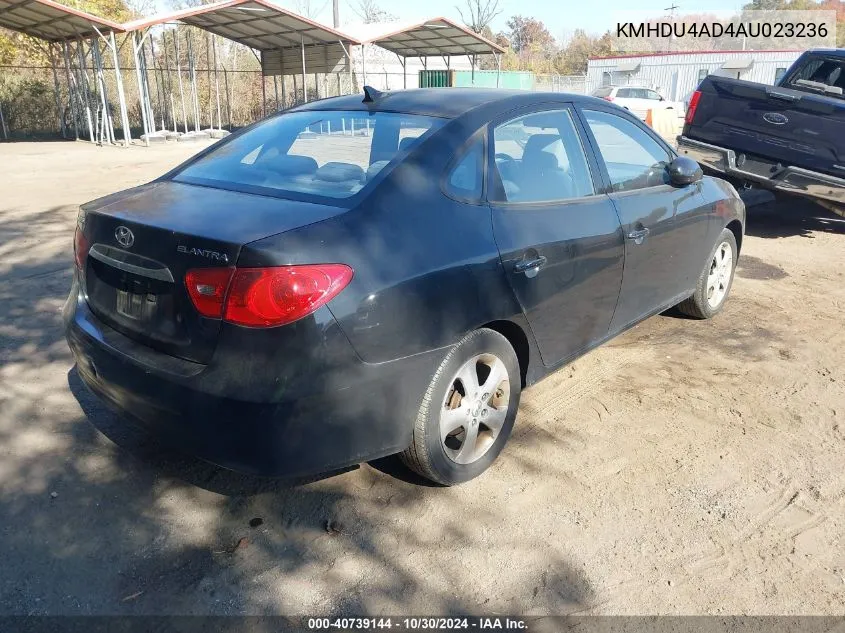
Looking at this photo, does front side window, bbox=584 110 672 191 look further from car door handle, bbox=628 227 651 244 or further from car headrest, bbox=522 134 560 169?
car headrest, bbox=522 134 560 169

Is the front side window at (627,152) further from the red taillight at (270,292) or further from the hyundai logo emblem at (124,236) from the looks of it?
the hyundai logo emblem at (124,236)

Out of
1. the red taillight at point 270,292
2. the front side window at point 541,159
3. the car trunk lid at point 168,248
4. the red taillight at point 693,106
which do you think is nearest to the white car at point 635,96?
the red taillight at point 693,106

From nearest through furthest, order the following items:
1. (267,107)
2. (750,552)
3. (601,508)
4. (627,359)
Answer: (750,552)
(601,508)
(627,359)
(267,107)

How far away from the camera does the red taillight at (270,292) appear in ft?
7.41

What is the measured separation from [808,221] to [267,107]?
23.3 metres

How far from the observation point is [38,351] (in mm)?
4277

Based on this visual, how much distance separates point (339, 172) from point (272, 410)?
1164 mm

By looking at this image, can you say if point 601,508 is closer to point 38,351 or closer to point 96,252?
point 96,252

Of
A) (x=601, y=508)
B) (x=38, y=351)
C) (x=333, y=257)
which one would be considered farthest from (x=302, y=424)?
(x=38, y=351)

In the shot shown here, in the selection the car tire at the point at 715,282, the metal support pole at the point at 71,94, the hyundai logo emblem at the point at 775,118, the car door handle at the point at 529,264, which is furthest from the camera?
the metal support pole at the point at 71,94

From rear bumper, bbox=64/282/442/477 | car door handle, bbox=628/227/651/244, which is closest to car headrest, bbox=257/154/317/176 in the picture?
rear bumper, bbox=64/282/442/477

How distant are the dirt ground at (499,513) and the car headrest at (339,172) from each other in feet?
4.44

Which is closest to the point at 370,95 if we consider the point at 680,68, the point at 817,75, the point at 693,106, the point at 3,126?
the point at 693,106

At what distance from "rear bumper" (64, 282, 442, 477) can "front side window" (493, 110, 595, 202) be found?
1.03 meters
